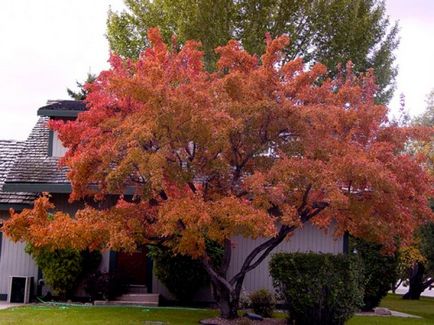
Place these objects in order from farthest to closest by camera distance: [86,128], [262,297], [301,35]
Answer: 1. [301,35]
2. [262,297]
3. [86,128]

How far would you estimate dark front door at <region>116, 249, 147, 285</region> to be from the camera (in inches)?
774

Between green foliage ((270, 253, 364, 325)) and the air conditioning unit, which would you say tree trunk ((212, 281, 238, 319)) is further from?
the air conditioning unit

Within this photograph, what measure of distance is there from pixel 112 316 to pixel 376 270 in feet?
28.2

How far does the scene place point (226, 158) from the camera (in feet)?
46.6

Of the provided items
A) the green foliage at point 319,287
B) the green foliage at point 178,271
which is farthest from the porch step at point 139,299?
the green foliage at point 319,287

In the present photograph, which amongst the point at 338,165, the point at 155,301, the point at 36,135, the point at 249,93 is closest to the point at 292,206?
the point at 338,165

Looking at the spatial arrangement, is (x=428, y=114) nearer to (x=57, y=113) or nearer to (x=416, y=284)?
(x=416, y=284)

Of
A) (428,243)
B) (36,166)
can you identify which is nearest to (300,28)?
(428,243)

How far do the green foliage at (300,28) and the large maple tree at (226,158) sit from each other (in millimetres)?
15849

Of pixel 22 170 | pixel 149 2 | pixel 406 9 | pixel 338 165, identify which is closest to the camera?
pixel 338 165

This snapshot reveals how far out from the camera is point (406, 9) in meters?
18.2

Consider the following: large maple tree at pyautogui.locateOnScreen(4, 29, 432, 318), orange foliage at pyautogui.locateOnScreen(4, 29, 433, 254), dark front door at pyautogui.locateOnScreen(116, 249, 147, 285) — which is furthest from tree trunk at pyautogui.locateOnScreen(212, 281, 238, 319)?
dark front door at pyautogui.locateOnScreen(116, 249, 147, 285)

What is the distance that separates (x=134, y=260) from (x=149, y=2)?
17.9 meters

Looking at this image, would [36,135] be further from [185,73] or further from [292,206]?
[292,206]
